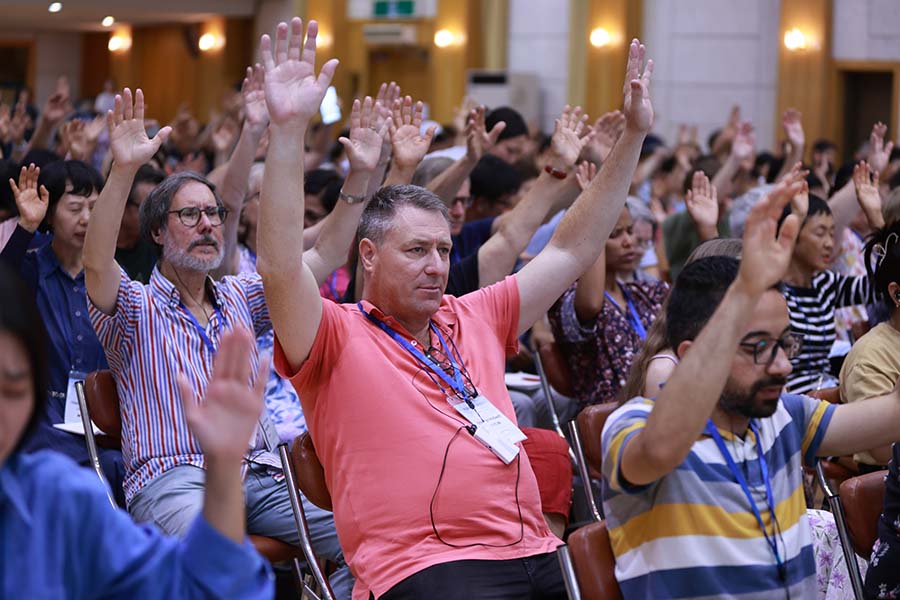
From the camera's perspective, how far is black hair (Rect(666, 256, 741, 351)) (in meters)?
2.17

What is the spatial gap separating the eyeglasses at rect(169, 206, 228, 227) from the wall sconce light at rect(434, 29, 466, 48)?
13152 mm

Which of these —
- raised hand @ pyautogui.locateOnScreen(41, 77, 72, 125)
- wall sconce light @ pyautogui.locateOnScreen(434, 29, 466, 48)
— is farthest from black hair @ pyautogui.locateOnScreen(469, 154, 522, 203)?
wall sconce light @ pyautogui.locateOnScreen(434, 29, 466, 48)

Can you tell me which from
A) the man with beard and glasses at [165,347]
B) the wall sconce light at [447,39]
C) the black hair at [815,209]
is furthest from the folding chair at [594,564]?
the wall sconce light at [447,39]

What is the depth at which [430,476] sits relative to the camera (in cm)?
274

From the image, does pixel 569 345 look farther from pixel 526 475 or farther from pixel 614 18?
pixel 614 18

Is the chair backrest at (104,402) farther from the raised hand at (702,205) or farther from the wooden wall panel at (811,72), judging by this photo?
the wooden wall panel at (811,72)

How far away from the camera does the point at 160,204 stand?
3.78m

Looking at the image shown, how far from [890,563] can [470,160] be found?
8.51 ft

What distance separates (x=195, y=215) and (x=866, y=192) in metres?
2.72

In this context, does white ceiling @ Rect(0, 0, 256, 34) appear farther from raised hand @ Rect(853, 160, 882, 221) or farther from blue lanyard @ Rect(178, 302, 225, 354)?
blue lanyard @ Rect(178, 302, 225, 354)

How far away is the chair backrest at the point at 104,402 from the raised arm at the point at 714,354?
6.72 feet

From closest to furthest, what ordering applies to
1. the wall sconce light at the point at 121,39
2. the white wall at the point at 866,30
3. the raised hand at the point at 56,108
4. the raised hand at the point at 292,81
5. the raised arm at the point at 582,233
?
the raised hand at the point at 292,81 → the raised arm at the point at 582,233 → the raised hand at the point at 56,108 → the white wall at the point at 866,30 → the wall sconce light at the point at 121,39

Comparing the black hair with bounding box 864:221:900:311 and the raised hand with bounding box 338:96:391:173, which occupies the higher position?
the raised hand with bounding box 338:96:391:173

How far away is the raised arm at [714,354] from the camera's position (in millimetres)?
1926
